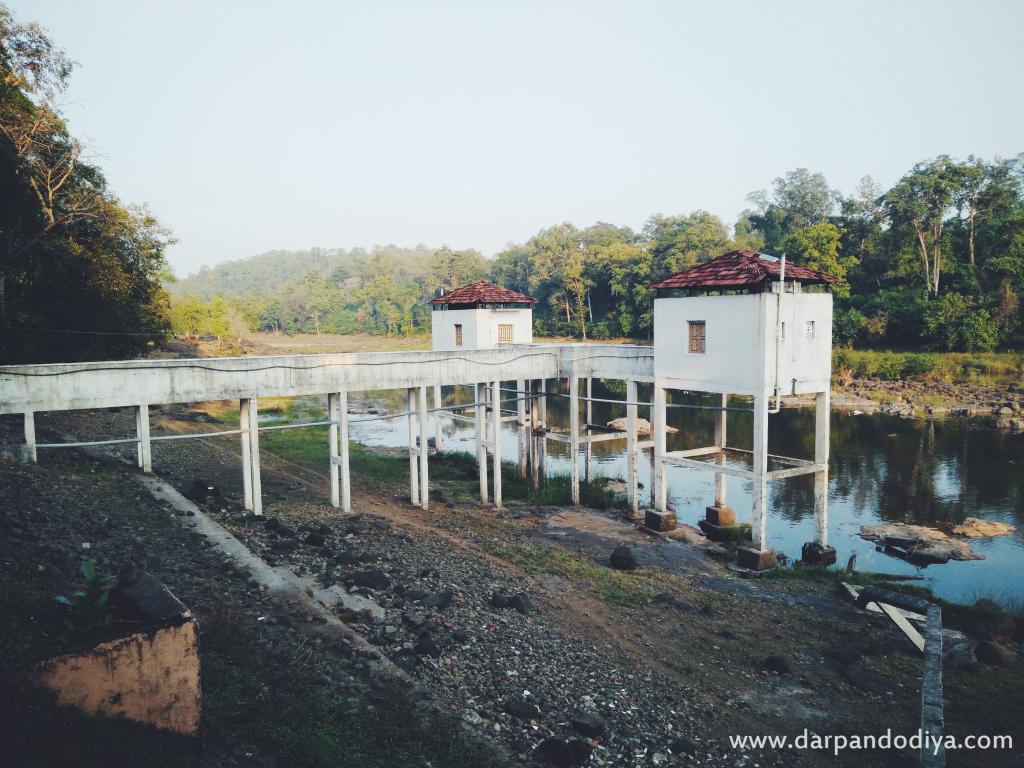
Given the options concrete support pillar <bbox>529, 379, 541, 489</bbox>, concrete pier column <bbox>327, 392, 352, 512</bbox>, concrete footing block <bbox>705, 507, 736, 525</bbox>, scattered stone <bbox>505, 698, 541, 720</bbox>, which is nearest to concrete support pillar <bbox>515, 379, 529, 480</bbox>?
concrete support pillar <bbox>529, 379, 541, 489</bbox>

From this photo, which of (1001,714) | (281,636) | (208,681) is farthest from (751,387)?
(208,681)

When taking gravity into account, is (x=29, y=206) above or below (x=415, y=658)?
above

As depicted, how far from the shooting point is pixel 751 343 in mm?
20922

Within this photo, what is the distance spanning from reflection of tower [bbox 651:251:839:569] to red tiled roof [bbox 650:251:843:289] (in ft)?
0.10

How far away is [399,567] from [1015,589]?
1703 cm

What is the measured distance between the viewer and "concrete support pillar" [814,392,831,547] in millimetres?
22141

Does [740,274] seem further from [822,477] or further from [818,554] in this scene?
[818,554]

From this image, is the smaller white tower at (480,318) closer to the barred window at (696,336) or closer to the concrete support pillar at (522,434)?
the concrete support pillar at (522,434)

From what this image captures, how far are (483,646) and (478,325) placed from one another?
17457mm

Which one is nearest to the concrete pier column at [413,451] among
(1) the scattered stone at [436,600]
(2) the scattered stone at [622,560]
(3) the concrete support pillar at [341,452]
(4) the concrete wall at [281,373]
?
(4) the concrete wall at [281,373]

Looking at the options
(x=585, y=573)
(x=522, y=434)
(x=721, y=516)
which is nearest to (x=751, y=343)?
(x=721, y=516)

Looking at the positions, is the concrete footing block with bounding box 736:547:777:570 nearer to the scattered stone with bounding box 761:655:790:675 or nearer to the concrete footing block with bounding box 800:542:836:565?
the concrete footing block with bounding box 800:542:836:565

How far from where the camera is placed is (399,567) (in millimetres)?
16688

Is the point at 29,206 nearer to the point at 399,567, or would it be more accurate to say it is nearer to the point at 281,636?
the point at 399,567
